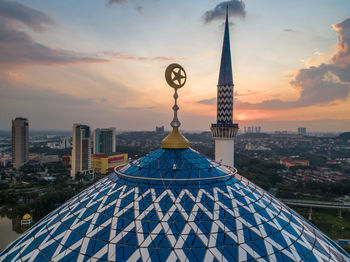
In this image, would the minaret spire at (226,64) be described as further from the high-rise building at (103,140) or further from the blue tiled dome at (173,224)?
the high-rise building at (103,140)

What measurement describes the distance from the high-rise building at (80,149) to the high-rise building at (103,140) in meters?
36.1

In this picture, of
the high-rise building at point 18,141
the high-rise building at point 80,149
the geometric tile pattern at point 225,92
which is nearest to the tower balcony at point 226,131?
the geometric tile pattern at point 225,92

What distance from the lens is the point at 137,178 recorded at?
1307 cm

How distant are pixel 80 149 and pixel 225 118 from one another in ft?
224

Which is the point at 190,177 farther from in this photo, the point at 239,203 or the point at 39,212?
the point at 39,212

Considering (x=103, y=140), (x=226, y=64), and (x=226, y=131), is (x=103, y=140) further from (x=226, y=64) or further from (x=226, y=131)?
(x=226, y=64)

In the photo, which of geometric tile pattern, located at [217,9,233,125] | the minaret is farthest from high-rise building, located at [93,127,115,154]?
geometric tile pattern, located at [217,9,233,125]

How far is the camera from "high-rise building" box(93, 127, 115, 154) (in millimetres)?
119812

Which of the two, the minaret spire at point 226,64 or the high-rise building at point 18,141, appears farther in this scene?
the high-rise building at point 18,141

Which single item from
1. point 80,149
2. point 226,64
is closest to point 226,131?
point 226,64

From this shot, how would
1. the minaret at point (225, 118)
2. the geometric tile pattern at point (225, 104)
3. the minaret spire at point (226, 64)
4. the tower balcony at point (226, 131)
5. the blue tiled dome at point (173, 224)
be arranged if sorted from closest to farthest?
the blue tiled dome at point (173, 224)
the tower balcony at point (226, 131)
the minaret at point (225, 118)
the geometric tile pattern at point (225, 104)
the minaret spire at point (226, 64)

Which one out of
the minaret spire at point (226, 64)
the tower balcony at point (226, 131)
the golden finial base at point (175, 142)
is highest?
the minaret spire at point (226, 64)

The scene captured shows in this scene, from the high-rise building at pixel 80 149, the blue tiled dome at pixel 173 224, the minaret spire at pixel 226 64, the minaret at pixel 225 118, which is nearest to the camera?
the blue tiled dome at pixel 173 224

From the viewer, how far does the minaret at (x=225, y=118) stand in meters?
27.8
